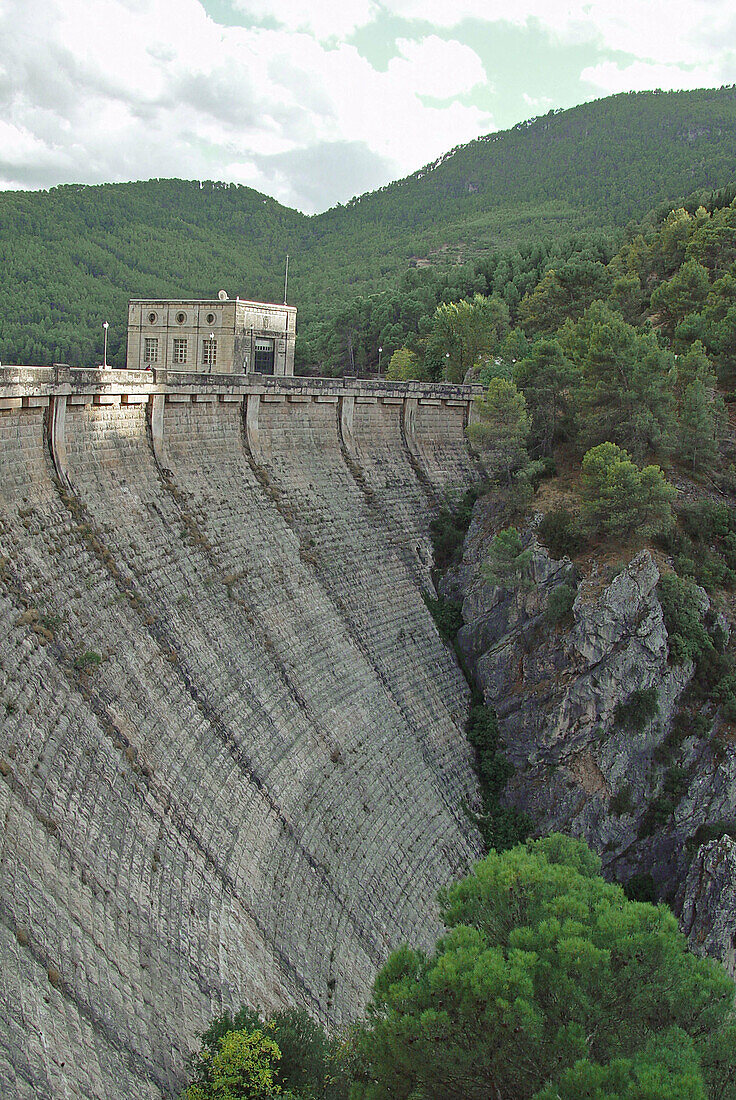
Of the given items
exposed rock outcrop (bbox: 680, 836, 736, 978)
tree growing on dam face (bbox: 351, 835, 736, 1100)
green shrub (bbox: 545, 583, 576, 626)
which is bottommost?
exposed rock outcrop (bbox: 680, 836, 736, 978)

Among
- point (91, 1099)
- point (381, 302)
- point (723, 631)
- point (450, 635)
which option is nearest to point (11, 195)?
point (381, 302)

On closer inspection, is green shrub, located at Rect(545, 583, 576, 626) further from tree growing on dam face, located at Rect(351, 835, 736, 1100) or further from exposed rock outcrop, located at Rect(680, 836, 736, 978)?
tree growing on dam face, located at Rect(351, 835, 736, 1100)

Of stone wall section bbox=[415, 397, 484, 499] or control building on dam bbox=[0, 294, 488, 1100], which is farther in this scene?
stone wall section bbox=[415, 397, 484, 499]

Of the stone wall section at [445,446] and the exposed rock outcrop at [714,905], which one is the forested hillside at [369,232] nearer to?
the stone wall section at [445,446]

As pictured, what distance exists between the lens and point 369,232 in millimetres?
161625

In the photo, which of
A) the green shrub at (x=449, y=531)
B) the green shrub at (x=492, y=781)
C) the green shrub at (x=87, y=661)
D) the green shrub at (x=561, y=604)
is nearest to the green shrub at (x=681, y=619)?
the green shrub at (x=561, y=604)

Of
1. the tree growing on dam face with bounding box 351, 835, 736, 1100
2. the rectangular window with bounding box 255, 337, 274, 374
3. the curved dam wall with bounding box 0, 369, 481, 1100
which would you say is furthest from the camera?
the rectangular window with bounding box 255, 337, 274, 374

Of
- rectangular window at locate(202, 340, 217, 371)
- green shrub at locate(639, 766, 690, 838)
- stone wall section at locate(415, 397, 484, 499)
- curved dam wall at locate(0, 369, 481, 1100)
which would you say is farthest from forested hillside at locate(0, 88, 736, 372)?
green shrub at locate(639, 766, 690, 838)

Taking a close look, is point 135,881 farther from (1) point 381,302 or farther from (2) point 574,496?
(1) point 381,302

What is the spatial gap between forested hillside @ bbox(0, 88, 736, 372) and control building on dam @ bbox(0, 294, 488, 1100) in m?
50.1

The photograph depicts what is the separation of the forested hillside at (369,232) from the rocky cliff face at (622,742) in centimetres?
5105

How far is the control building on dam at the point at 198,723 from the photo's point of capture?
1540 cm

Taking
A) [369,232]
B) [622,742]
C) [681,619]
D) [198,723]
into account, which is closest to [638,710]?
[622,742]

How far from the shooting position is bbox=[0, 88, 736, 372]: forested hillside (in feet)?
279
